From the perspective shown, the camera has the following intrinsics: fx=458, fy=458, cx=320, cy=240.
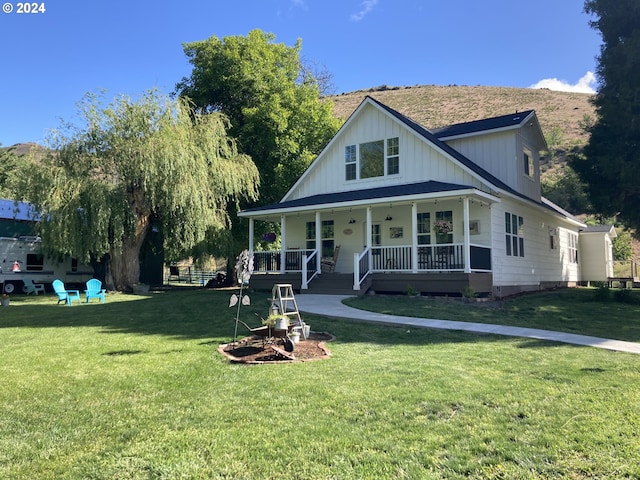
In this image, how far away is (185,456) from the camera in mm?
3391

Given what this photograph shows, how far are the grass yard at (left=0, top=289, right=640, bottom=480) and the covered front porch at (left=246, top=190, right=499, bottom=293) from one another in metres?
7.22

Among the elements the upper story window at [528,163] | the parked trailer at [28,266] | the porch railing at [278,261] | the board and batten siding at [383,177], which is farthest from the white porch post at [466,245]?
the parked trailer at [28,266]

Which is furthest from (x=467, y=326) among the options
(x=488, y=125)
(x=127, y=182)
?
(x=127, y=182)

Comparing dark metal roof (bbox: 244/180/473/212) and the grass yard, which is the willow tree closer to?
dark metal roof (bbox: 244/180/473/212)

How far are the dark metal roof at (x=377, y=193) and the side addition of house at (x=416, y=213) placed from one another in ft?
0.20

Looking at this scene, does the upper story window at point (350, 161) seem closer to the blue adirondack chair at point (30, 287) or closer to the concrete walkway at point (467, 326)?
the concrete walkway at point (467, 326)

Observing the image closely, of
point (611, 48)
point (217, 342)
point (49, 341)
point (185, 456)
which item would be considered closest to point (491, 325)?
point (217, 342)

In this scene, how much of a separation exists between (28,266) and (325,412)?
24.0 metres

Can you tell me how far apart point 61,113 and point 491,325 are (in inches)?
744

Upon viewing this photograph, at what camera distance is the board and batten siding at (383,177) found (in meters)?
16.9

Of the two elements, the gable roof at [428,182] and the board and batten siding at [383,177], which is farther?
the board and batten siding at [383,177]

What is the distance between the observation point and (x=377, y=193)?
655 inches

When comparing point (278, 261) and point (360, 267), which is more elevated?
point (278, 261)

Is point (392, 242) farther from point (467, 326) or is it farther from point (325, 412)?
point (325, 412)
